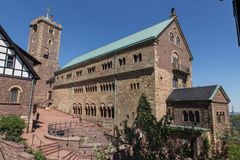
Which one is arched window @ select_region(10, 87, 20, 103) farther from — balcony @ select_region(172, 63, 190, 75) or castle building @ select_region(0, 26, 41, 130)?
balcony @ select_region(172, 63, 190, 75)

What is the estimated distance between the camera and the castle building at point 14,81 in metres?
20.1

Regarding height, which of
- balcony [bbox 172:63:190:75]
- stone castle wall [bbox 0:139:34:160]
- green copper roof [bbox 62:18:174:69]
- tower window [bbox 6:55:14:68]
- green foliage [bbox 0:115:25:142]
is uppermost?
green copper roof [bbox 62:18:174:69]

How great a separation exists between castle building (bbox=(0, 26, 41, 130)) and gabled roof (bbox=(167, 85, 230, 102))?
1928cm

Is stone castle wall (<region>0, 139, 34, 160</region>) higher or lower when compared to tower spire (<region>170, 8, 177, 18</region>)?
lower

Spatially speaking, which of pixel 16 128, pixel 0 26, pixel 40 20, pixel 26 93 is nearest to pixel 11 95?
pixel 26 93

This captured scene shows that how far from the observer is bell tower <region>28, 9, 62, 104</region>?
5669 centimetres

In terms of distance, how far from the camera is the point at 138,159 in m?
5.73

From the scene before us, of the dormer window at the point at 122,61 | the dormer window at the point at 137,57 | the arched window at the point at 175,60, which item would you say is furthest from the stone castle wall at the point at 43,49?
the arched window at the point at 175,60

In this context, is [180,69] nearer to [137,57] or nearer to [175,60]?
[175,60]

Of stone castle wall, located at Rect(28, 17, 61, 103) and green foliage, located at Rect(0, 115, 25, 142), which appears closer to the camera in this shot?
green foliage, located at Rect(0, 115, 25, 142)

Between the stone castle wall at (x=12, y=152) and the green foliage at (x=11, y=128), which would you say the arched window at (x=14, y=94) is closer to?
the green foliage at (x=11, y=128)

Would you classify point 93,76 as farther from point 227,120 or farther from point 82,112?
point 227,120

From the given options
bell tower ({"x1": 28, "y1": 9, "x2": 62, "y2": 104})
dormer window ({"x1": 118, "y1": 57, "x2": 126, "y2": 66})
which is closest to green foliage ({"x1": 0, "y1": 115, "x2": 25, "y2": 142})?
dormer window ({"x1": 118, "y1": 57, "x2": 126, "y2": 66})

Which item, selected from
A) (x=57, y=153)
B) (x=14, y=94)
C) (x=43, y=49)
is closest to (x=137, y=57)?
(x=14, y=94)
